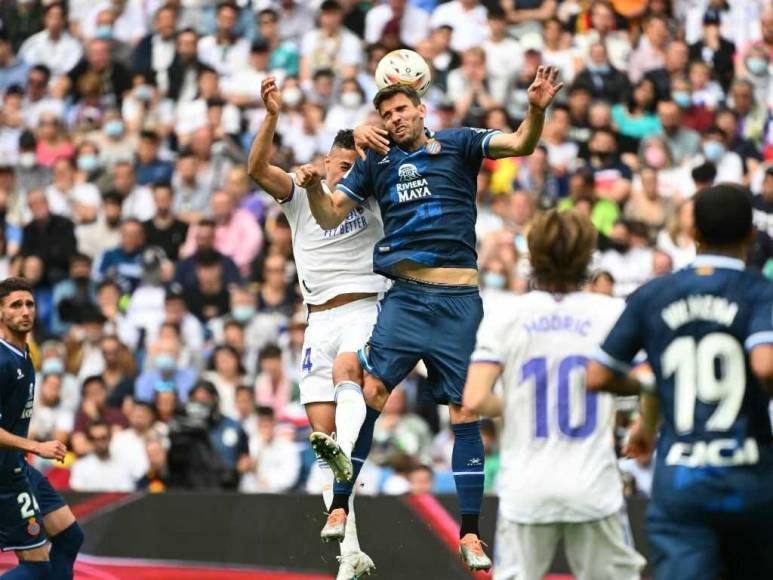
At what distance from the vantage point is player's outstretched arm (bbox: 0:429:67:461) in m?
9.71

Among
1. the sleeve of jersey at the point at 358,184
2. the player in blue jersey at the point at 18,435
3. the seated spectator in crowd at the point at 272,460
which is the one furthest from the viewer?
the seated spectator in crowd at the point at 272,460

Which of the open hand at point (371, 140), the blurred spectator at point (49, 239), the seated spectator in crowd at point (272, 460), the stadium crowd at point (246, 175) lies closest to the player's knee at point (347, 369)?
the open hand at point (371, 140)

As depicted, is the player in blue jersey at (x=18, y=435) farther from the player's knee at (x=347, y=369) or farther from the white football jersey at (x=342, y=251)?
the player's knee at (x=347, y=369)

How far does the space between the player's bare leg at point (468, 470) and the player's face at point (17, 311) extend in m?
2.66

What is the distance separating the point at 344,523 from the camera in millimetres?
9891

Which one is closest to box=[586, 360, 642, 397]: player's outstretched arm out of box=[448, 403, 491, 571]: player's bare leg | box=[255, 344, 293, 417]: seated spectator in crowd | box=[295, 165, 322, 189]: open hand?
box=[448, 403, 491, 571]: player's bare leg

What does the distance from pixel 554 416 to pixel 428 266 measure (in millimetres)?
3007

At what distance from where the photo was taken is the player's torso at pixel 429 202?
32.7ft

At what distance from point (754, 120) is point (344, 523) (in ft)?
31.9

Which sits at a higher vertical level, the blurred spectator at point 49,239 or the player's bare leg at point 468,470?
the blurred spectator at point 49,239

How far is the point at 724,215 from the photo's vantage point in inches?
269

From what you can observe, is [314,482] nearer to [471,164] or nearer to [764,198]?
[764,198]

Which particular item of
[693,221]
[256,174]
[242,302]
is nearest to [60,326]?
[242,302]

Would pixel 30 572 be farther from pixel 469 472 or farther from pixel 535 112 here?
pixel 535 112
